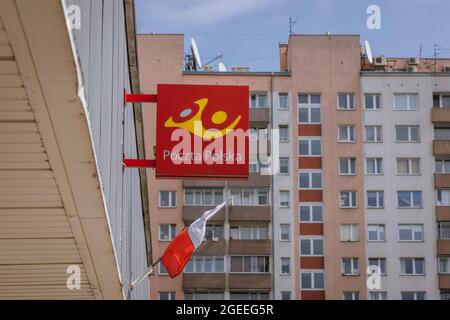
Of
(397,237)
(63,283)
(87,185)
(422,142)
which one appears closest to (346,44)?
(422,142)

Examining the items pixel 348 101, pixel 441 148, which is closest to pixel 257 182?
pixel 348 101

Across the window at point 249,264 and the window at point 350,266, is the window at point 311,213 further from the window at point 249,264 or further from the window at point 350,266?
the window at point 249,264

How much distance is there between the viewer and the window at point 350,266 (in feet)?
212

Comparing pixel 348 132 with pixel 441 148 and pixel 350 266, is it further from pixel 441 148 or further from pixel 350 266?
pixel 350 266

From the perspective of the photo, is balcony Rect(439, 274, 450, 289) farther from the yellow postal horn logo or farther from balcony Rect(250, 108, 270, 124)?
the yellow postal horn logo

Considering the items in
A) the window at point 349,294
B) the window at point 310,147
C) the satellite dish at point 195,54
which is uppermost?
the satellite dish at point 195,54

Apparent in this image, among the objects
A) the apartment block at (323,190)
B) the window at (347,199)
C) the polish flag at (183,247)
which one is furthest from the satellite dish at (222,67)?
the polish flag at (183,247)

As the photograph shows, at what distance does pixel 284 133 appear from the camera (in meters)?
67.1

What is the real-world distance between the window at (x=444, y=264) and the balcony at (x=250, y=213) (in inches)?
402

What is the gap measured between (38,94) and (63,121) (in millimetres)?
541

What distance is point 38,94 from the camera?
8078 millimetres

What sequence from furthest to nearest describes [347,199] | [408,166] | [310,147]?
[408,166] < [310,147] < [347,199]

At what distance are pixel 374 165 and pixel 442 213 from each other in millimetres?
4858
